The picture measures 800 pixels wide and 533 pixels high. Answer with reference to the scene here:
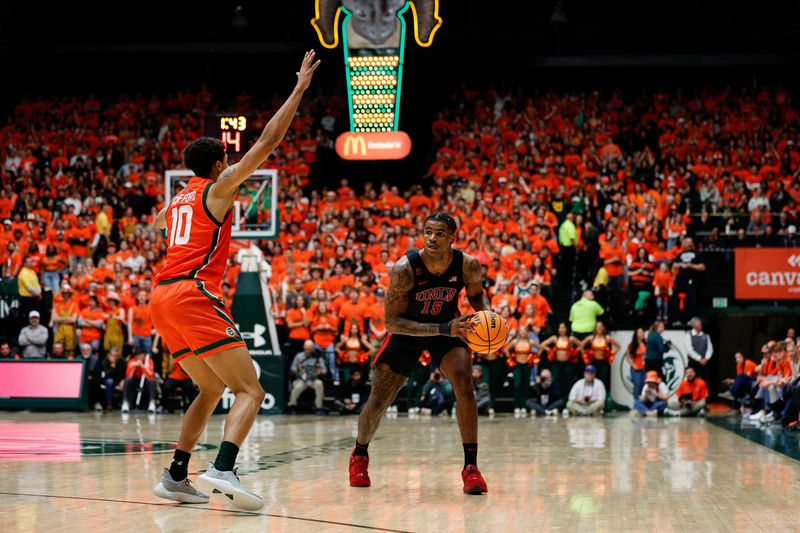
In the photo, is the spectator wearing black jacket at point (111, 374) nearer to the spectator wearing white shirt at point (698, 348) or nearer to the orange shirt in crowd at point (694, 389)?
the orange shirt in crowd at point (694, 389)

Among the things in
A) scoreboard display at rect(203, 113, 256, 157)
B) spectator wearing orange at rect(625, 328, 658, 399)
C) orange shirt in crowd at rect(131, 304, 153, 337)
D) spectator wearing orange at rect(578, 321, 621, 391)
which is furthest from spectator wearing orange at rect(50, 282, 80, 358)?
spectator wearing orange at rect(625, 328, 658, 399)

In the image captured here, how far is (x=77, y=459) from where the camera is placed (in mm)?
9547

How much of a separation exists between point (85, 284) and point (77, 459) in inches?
434

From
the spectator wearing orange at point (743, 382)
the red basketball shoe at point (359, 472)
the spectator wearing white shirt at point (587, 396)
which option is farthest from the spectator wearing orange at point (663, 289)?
the red basketball shoe at point (359, 472)

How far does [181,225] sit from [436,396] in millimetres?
11529

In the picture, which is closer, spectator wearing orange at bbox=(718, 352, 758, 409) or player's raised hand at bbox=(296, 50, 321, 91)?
player's raised hand at bbox=(296, 50, 321, 91)

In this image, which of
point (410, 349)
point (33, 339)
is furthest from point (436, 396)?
point (410, 349)

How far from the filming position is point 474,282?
25.5 ft

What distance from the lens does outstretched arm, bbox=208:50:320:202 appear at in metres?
6.27

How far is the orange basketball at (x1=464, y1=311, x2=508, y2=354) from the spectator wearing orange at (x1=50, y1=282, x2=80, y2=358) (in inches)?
521

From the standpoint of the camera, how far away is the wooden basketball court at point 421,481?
19.7 feet

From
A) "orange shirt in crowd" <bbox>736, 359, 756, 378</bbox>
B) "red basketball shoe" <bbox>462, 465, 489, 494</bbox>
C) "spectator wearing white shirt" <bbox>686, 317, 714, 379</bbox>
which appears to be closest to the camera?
"red basketball shoe" <bbox>462, 465, 489, 494</bbox>

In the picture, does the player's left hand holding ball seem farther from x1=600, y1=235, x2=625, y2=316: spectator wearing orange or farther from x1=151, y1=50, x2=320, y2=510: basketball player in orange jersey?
x1=600, y1=235, x2=625, y2=316: spectator wearing orange

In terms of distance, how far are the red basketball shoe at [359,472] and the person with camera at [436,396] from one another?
986 centimetres
